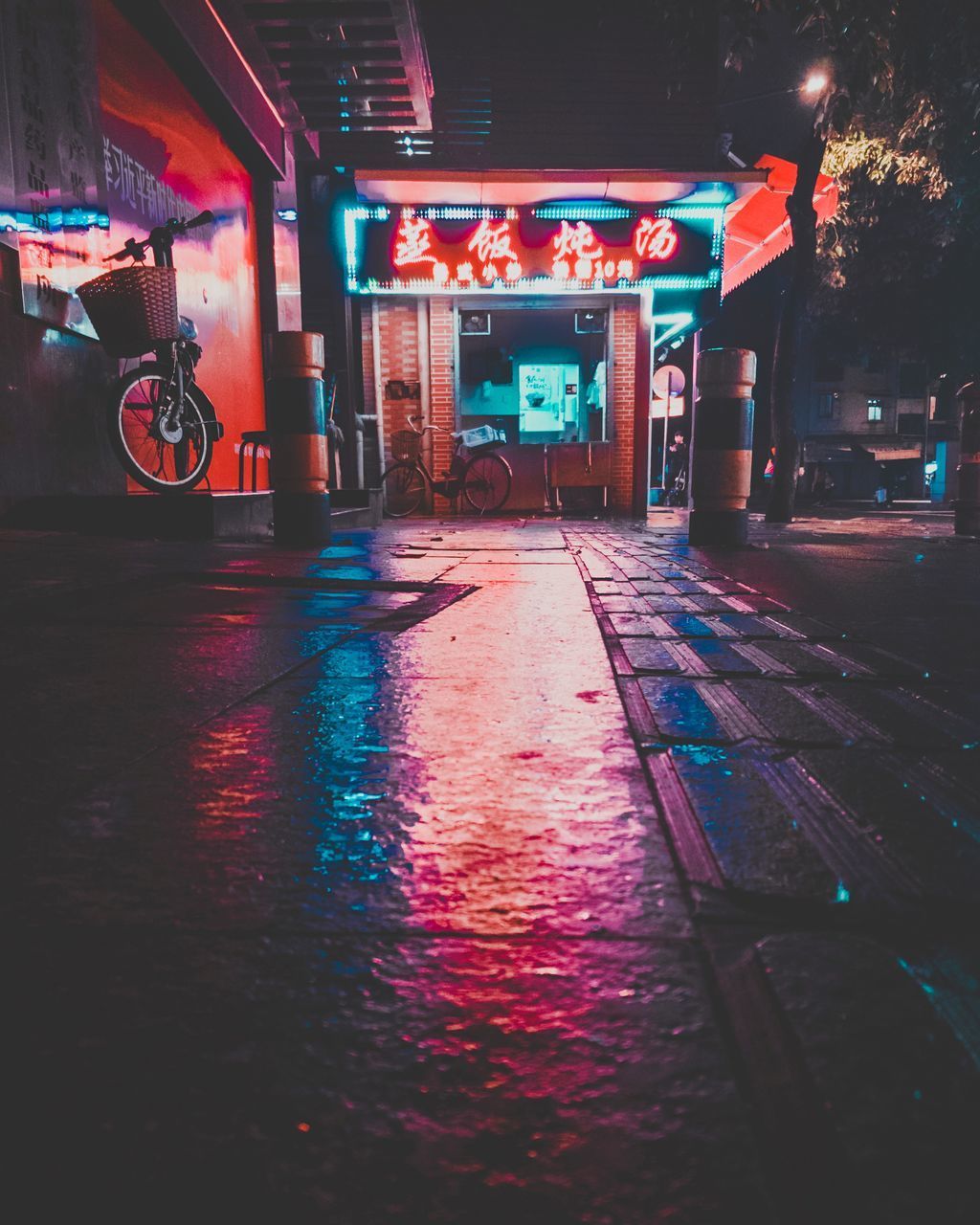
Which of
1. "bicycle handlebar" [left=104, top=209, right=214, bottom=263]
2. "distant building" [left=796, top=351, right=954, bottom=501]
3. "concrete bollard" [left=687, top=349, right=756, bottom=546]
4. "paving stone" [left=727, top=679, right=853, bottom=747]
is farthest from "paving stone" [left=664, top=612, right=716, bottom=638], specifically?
"distant building" [left=796, top=351, right=954, bottom=501]

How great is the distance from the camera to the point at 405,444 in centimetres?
1248

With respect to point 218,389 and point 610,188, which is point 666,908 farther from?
point 610,188

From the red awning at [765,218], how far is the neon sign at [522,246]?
1139mm

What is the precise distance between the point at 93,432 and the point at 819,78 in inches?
341

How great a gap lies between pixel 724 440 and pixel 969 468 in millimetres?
3837

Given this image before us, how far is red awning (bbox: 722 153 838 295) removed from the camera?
12.1 m

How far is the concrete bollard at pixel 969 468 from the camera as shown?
23.7 ft

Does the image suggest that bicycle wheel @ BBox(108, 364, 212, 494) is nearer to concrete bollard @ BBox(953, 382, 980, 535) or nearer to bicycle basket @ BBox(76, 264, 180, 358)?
bicycle basket @ BBox(76, 264, 180, 358)

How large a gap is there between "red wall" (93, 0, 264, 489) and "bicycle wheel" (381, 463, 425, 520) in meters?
2.96

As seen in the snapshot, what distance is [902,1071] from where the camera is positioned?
0.55 meters

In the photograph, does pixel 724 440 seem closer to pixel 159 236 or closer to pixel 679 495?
pixel 159 236

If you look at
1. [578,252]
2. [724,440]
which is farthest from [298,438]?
[578,252]

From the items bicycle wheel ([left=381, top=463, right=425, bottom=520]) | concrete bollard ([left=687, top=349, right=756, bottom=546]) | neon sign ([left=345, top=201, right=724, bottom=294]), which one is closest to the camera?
concrete bollard ([left=687, top=349, right=756, bottom=546])

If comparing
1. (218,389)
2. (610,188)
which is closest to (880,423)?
(610,188)
